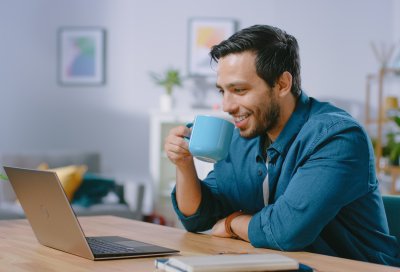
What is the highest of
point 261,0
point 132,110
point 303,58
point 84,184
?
point 261,0

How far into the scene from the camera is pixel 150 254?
4.47 ft

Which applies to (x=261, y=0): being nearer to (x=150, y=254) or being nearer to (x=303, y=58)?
(x=303, y=58)

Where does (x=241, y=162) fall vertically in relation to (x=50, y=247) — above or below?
above

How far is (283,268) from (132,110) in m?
5.36

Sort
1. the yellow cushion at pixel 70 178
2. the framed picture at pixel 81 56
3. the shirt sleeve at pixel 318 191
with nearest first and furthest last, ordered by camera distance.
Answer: the shirt sleeve at pixel 318 191
the yellow cushion at pixel 70 178
the framed picture at pixel 81 56

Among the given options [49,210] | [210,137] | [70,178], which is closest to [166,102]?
[70,178]

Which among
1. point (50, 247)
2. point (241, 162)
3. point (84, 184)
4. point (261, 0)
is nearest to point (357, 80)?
point (261, 0)

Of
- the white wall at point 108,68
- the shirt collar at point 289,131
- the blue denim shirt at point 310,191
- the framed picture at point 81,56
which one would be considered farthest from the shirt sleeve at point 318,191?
the framed picture at point 81,56

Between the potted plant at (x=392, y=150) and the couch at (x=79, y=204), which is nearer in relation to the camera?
the couch at (x=79, y=204)

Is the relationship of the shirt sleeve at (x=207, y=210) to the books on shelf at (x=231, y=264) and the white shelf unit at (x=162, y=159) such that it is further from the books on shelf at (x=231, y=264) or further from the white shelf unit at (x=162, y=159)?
the white shelf unit at (x=162, y=159)

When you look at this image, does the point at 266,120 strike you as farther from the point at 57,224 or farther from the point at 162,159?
the point at 162,159

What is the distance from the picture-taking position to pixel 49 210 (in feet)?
4.58

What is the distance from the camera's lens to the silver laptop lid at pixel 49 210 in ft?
4.32

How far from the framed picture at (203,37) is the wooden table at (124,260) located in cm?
439
